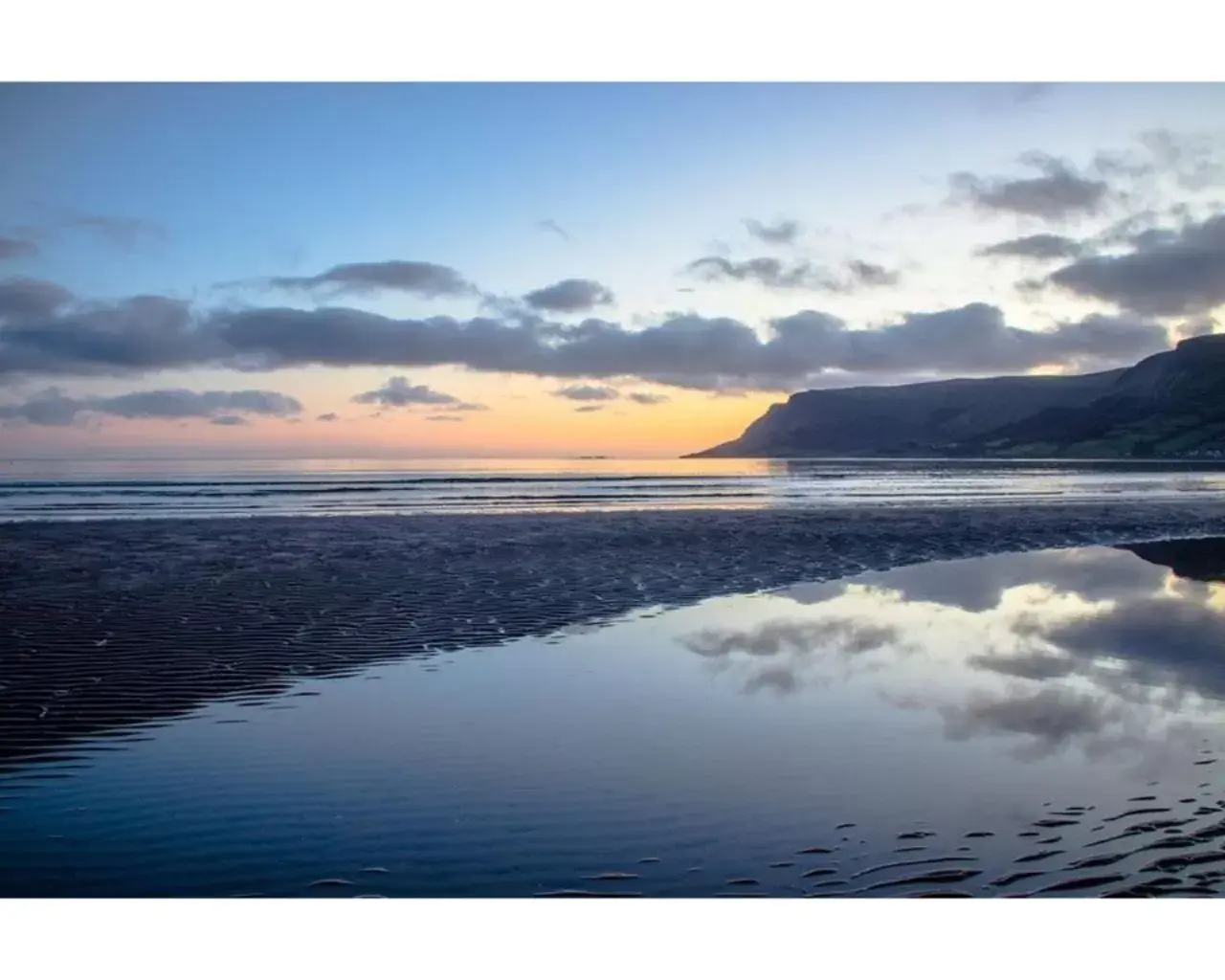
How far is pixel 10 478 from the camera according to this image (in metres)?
69.0

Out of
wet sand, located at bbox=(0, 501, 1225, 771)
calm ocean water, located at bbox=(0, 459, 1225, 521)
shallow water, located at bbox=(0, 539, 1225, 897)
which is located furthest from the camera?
calm ocean water, located at bbox=(0, 459, 1225, 521)

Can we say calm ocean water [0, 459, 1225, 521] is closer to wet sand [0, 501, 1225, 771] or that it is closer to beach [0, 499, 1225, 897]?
wet sand [0, 501, 1225, 771]

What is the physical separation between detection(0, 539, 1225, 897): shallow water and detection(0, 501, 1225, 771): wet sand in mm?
125

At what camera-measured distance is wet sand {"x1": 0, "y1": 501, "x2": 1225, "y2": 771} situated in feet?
38.5

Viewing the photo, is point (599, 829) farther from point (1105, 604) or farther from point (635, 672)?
point (1105, 604)

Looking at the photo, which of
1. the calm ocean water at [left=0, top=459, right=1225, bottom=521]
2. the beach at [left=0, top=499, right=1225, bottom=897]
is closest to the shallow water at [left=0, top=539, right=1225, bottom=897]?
the beach at [left=0, top=499, right=1225, bottom=897]

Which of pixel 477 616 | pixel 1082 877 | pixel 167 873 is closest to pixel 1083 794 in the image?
pixel 1082 877

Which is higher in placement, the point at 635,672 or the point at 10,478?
the point at 10,478

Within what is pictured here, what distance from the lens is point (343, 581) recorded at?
63.3 feet

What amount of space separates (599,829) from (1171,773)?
5.22 metres

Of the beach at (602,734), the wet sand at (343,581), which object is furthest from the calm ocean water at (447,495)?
the beach at (602,734)

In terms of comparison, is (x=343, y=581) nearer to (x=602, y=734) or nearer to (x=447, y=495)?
(x=602, y=734)

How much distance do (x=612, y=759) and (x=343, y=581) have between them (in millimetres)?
11722

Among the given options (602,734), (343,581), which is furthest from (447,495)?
(602,734)
